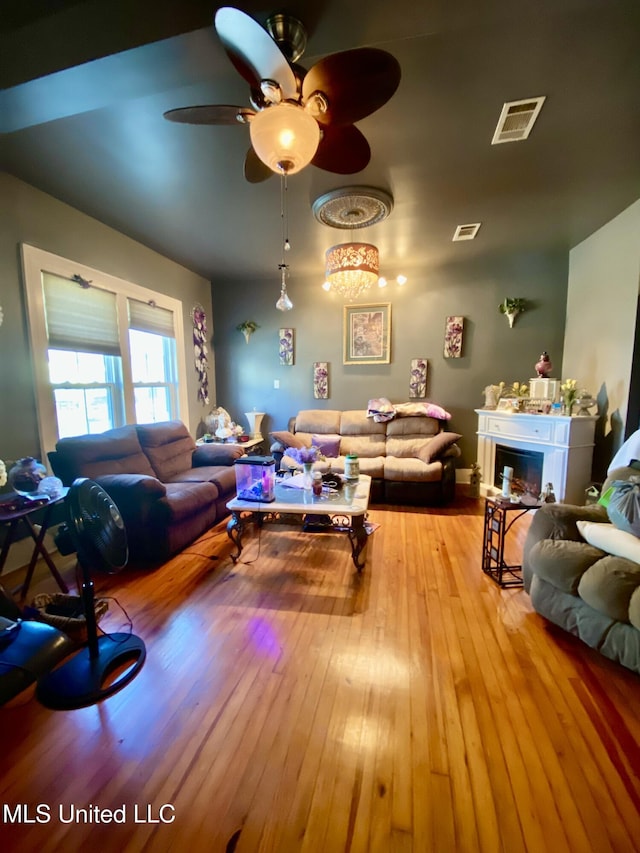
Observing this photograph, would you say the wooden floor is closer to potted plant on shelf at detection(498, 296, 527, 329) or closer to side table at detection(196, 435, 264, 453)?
side table at detection(196, 435, 264, 453)

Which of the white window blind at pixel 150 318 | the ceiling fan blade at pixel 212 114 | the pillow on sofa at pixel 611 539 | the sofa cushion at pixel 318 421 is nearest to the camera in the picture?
the ceiling fan blade at pixel 212 114

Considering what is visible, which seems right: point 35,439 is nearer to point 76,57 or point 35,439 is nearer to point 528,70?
point 76,57

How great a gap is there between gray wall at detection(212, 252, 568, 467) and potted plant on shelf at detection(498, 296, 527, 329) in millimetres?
64

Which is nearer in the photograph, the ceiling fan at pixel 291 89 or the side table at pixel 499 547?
the ceiling fan at pixel 291 89

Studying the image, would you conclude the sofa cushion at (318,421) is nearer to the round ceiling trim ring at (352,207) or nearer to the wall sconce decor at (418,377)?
the wall sconce decor at (418,377)

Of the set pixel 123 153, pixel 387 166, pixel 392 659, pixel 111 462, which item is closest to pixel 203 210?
pixel 123 153

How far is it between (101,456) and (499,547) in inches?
118

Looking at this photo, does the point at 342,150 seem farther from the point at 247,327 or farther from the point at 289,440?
the point at 247,327

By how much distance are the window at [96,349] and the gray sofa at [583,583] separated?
11.2ft

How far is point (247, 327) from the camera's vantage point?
482cm

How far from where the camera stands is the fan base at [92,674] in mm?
1432

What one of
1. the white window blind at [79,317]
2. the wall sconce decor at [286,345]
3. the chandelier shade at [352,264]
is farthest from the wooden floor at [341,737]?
the wall sconce decor at [286,345]

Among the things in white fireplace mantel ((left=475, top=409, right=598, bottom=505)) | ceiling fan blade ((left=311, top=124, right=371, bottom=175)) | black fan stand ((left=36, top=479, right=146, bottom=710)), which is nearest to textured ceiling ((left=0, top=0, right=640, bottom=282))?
ceiling fan blade ((left=311, top=124, right=371, bottom=175))

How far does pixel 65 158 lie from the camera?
2.13 metres
